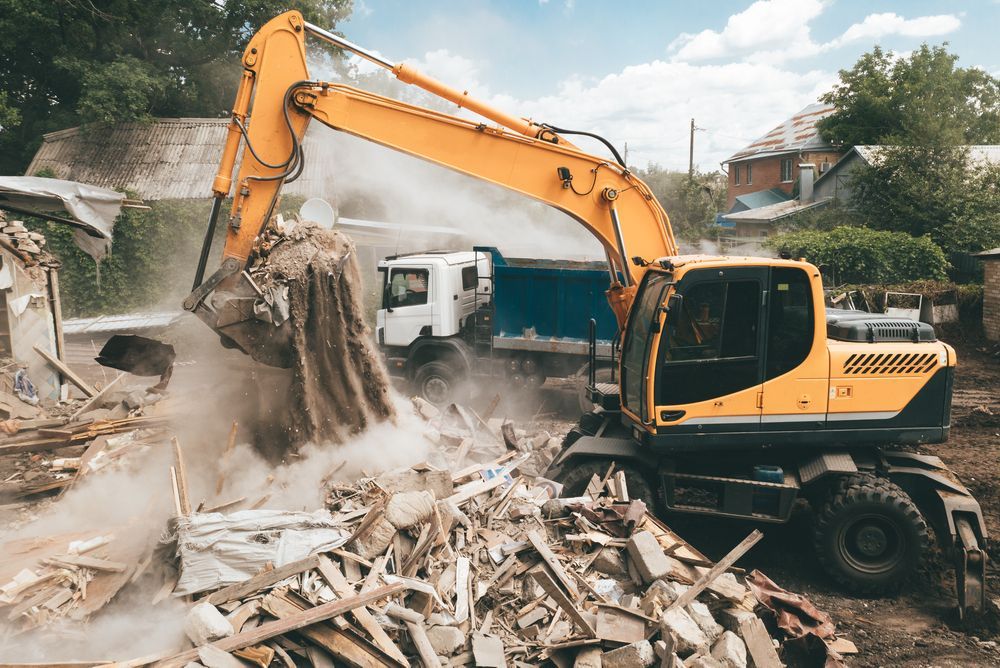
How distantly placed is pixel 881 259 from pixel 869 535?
14119mm

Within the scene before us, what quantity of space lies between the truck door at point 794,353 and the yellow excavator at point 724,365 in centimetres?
1

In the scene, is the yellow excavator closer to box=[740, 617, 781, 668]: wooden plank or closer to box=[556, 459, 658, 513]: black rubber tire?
box=[556, 459, 658, 513]: black rubber tire

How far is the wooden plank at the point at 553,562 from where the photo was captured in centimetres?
519

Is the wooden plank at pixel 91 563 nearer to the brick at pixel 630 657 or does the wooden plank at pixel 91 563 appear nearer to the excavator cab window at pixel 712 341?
the brick at pixel 630 657

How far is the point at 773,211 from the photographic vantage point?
1213 inches

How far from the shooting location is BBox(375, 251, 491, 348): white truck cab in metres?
11.4

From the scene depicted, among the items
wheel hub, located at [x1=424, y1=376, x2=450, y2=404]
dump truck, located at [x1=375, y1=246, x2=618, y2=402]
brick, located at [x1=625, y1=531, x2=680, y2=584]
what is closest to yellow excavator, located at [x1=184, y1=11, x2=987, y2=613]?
brick, located at [x1=625, y1=531, x2=680, y2=584]

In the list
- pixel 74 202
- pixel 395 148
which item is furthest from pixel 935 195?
pixel 74 202

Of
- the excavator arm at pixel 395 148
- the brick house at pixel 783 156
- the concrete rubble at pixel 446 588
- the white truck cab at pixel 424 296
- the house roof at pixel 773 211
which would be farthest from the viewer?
the brick house at pixel 783 156

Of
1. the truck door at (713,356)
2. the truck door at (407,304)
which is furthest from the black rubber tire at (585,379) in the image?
the truck door at (713,356)

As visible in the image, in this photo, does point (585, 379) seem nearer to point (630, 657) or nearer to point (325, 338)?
point (325, 338)

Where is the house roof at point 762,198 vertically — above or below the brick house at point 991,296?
above

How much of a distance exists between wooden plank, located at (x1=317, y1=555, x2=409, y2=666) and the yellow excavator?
2.64 m

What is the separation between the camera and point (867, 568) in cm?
614
